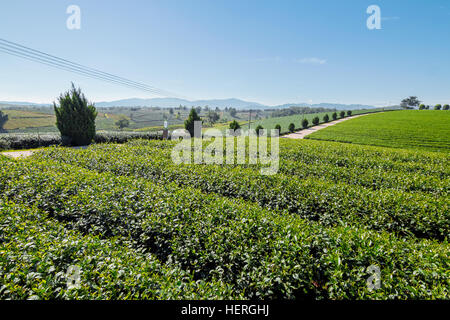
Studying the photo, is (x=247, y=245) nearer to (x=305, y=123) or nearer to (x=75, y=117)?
(x=75, y=117)

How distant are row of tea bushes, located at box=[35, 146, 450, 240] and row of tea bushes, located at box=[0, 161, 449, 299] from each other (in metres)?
1.08

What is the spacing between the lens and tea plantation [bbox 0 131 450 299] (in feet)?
7.39

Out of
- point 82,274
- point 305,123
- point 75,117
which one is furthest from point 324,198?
point 305,123

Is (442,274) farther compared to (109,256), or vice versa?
(109,256)

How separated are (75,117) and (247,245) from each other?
19683mm

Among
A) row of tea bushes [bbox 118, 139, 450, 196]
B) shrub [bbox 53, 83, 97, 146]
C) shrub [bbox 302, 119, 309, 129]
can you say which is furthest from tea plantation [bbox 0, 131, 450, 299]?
shrub [bbox 302, 119, 309, 129]

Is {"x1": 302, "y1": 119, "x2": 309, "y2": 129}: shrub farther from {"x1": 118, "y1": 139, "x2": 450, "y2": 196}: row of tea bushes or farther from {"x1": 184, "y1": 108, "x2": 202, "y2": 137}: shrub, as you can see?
{"x1": 118, "y1": 139, "x2": 450, "y2": 196}: row of tea bushes

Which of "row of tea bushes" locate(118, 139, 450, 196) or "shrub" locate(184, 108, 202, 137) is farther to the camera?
"shrub" locate(184, 108, 202, 137)

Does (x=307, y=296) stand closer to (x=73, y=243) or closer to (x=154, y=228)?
(x=154, y=228)
